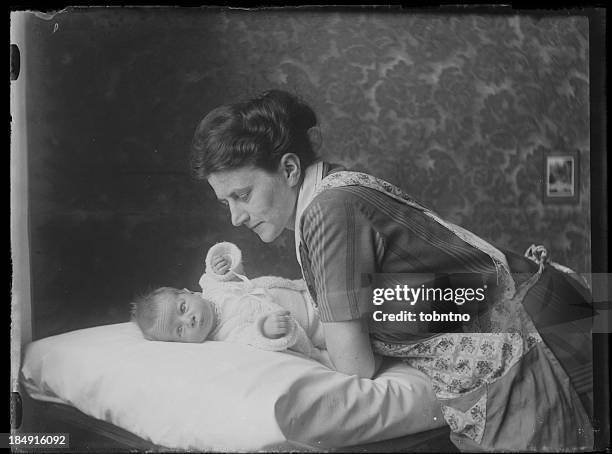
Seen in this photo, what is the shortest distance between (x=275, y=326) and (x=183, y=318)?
0.25m

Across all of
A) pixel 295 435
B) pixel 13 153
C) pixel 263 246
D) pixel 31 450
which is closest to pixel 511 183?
pixel 263 246

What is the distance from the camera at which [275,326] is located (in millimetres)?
1997

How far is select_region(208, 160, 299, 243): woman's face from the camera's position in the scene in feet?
6.61

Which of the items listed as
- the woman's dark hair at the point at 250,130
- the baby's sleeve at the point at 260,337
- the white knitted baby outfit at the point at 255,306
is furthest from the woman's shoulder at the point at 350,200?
the baby's sleeve at the point at 260,337

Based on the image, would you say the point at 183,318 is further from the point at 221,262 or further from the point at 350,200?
the point at 350,200

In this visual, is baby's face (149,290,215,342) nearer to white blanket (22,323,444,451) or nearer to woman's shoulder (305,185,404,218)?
white blanket (22,323,444,451)

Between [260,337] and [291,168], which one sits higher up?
[291,168]

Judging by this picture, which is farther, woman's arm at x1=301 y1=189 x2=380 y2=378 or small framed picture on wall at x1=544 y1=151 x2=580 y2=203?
small framed picture on wall at x1=544 y1=151 x2=580 y2=203

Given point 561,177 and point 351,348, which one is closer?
point 351,348

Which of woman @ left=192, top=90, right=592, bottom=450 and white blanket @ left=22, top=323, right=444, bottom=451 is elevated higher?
woman @ left=192, top=90, right=592, bottom=450

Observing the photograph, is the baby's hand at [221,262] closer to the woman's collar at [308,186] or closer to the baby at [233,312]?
the baby at [233,312]

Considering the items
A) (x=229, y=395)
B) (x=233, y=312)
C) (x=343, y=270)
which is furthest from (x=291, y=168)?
(x=229, y=395)

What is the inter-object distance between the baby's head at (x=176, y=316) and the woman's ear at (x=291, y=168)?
0.40 meters

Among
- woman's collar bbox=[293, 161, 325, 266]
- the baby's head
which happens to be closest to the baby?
the baby's head
